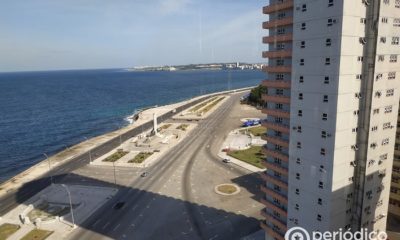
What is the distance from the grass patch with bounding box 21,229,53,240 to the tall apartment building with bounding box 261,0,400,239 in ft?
176

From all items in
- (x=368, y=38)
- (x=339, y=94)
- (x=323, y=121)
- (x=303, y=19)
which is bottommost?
(x=323, y=121)

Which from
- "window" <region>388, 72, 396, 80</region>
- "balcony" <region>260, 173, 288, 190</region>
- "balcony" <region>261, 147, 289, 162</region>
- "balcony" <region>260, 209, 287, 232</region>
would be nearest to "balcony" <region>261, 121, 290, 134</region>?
"balcony" <region>261, 147, 289, 162</region>

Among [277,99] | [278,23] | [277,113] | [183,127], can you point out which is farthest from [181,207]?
[183,127]

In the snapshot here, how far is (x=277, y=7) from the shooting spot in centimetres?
5172

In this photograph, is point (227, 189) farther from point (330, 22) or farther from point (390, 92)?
point (330, 22)

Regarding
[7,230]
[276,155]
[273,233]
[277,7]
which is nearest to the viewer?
[277,7]

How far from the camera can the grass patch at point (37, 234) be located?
2815 inches

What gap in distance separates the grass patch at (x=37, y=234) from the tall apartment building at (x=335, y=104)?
53.8 meters

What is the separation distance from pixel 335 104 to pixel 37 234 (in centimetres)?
6914

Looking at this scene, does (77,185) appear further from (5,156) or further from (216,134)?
(216,134)

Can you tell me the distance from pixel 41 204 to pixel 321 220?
245ft

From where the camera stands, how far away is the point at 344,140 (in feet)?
149

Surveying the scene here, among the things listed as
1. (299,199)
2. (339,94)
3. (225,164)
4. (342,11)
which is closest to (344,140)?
(339,94)

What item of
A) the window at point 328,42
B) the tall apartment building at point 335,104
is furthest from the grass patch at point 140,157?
the window at point 328,42
